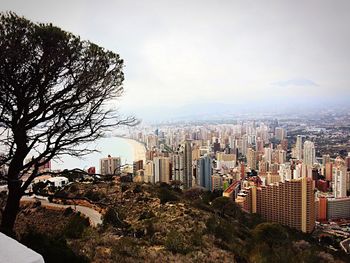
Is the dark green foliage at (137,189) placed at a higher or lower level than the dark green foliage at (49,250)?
lower

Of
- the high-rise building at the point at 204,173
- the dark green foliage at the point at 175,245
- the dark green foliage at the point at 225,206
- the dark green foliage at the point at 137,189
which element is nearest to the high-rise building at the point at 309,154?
the high-rise building at the point at 204,173

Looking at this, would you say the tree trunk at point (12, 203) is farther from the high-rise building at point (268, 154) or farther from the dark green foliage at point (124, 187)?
the high-rise building at point (268, 154)

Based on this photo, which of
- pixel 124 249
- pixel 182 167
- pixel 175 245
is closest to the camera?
pixel 124 249

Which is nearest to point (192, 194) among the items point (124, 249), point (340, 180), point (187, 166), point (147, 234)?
point (147, 234)

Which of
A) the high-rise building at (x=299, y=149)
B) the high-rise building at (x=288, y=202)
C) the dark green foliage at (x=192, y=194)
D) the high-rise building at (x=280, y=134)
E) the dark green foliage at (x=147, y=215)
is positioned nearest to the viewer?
the dark green foliage at (x=147, y=215)

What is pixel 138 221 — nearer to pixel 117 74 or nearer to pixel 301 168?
pixel 117 74

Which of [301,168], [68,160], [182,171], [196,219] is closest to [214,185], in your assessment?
[182,171]

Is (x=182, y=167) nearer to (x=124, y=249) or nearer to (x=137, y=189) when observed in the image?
(x=137, y=189)
